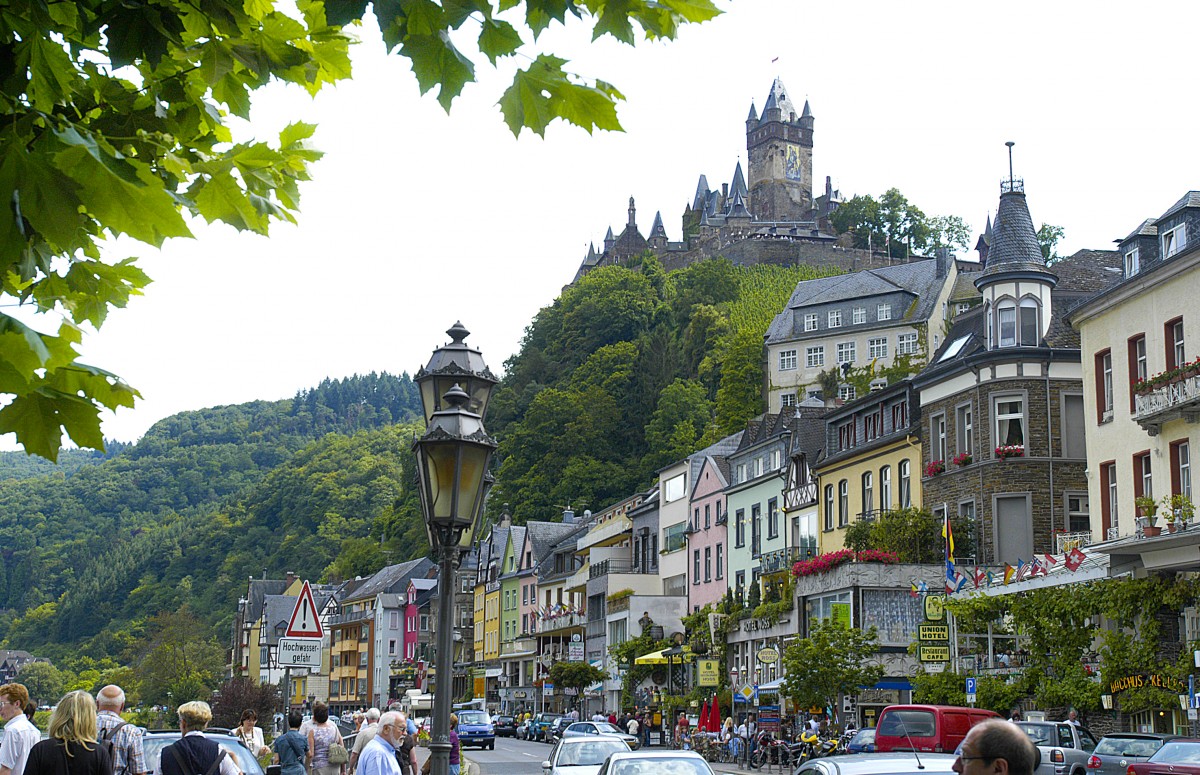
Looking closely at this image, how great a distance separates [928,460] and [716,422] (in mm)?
56795

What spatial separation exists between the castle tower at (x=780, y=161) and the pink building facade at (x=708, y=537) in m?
99.3

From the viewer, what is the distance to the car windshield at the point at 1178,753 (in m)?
21.1

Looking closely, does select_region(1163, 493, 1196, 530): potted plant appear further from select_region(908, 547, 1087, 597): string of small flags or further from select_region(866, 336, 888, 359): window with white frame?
select_region(866, 336, 888, 359): window with white frame

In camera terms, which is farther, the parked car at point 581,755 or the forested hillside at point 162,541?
the forested hillside at point 162,541

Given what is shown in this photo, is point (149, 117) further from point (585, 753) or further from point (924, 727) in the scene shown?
point (924, 727)

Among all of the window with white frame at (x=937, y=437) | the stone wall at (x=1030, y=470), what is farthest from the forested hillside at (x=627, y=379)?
the stone wall at (x=1030, y=470)

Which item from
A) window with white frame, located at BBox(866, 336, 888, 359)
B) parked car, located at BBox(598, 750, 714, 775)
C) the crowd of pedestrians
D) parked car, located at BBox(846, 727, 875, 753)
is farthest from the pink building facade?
the crowd of pedestrians

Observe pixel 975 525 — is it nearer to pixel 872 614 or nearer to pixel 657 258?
pixel 872 614

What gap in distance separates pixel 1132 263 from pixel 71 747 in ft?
107

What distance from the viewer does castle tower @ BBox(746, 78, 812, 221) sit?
163125mm

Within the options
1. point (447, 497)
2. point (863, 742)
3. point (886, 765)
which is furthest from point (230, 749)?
point (863, 742)

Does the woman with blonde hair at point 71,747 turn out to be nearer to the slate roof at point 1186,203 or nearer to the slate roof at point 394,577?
the slate roof at point 1186,203

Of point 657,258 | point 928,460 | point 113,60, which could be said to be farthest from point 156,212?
point 657,258

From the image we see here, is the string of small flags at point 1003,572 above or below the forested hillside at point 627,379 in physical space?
below
